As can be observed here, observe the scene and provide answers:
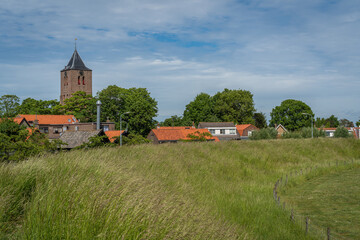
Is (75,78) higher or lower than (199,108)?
higher

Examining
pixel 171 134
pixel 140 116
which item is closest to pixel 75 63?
pixel 140 116

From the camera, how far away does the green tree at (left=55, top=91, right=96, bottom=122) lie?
9938cm

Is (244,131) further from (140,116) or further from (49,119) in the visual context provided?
(49,119)

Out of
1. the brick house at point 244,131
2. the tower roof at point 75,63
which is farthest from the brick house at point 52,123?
the tower roof at point 75,63

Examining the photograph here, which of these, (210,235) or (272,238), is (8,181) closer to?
(210,235)

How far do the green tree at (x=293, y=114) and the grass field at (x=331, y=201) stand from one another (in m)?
74.4

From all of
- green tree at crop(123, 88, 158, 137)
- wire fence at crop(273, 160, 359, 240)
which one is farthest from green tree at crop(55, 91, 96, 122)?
wire fence at crop(273, 160, 359, 240)

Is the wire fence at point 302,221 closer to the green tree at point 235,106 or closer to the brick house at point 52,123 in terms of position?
the brick house at point 52,123

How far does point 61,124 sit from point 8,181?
86.8 m

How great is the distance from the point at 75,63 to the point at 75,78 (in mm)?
9214

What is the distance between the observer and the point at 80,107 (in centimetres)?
11069

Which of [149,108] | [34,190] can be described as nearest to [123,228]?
[34,190]

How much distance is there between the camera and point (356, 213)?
19.3 metres

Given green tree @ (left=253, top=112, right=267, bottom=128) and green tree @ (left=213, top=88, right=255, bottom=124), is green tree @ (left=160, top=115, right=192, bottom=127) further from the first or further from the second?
green tree @ (left=253, top=112, right=267, bottom=128)
